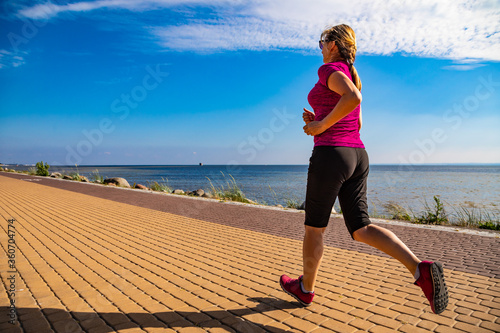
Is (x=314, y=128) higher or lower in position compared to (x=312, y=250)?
higher

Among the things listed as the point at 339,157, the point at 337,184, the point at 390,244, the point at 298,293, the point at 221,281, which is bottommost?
the point at 221,281

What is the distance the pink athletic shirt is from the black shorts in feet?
0.19

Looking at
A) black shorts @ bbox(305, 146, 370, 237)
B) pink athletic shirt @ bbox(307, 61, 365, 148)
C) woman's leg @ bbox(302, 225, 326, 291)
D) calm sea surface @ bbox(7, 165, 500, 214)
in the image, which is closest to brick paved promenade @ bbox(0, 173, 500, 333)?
woman's leg @ bbox(302, 225, 326, 291)

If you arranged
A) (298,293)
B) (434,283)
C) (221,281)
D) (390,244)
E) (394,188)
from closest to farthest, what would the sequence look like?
(434,283)
(390,244)
(298,293)
(221,281)
(394,188)

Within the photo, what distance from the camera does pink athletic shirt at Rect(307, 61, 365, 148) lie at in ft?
8.54

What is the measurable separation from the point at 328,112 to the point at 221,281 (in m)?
2.16

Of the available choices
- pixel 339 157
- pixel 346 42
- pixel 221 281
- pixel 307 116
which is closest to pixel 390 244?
pixel 339 157

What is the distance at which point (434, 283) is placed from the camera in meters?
2.31

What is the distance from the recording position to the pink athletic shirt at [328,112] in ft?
8.54

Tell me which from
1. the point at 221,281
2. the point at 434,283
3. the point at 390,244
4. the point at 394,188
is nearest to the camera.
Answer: the point at 434,283

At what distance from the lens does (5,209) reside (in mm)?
8867

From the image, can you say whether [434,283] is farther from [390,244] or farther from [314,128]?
[314,128]

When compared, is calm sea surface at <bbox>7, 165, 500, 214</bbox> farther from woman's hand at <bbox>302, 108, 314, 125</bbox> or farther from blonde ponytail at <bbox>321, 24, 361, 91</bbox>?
blonde ponytail at <bbox>321, 24, 361, 91</bbox>

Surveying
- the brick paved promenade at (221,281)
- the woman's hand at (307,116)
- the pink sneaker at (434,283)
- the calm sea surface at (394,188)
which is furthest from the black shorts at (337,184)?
the calm sea surface at (394,188)
